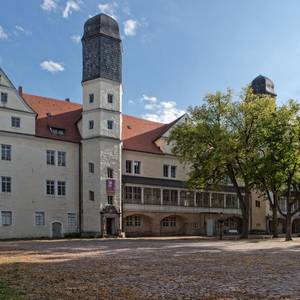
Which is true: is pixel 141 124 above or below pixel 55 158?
above

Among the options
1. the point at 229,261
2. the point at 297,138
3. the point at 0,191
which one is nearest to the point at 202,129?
the point at 297,138

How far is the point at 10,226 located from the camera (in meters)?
47.6

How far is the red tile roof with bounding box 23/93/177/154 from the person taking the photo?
173 feet

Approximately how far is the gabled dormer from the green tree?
1362cm

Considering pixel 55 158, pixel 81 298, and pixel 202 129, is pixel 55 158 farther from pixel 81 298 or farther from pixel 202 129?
pixel 81 298

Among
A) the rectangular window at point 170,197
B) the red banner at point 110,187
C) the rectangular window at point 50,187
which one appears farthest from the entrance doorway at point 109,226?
the rectangular window at point 170,197

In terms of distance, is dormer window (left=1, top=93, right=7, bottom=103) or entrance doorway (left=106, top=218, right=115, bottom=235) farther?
entrance doorway (left=106, top=218, right=115, bottom=235)

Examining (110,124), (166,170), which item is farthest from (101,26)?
(166,170)

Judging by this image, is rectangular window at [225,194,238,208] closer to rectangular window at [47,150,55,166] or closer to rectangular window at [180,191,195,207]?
rectangular window at [180,191,195,207]

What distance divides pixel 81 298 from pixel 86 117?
4365 centimetres

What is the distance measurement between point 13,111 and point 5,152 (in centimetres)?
386

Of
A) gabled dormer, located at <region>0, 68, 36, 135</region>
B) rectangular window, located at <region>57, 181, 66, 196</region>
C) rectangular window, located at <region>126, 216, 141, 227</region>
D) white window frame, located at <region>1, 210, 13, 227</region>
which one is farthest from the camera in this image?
rectangular window, located at <region>126, 216, 141, 227</region>

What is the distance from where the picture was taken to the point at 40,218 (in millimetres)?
50031

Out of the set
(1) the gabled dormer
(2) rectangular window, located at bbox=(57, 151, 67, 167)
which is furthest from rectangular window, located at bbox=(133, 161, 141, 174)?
(1) the gabled dormer
